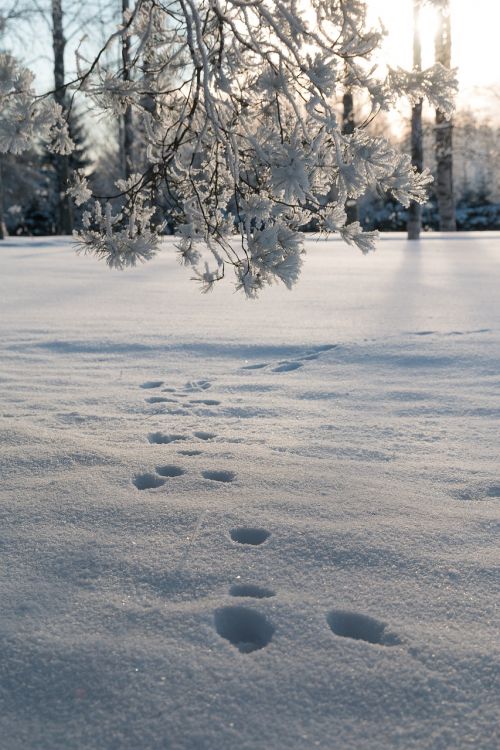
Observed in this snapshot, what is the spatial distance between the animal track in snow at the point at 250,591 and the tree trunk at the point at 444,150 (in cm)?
Result: 1339

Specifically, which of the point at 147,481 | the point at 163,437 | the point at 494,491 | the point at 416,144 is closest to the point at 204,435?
the point at 163,437

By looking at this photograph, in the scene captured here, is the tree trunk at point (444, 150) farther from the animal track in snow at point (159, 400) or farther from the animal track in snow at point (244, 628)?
the animal track in snow at point (244, 628)

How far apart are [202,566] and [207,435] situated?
1.13 m

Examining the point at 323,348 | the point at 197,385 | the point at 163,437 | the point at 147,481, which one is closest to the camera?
the point at 147,481

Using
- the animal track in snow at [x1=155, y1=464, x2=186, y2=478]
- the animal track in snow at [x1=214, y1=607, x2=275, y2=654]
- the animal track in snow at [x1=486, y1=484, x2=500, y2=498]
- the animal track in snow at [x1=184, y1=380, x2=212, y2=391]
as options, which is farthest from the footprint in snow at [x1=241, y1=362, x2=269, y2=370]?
the animal track in snow at [x1=214, y1=607, x2=275, y2=654]

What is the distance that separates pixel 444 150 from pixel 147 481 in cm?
1551

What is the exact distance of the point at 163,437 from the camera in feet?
9.71

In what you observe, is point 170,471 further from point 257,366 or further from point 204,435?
point 257,366

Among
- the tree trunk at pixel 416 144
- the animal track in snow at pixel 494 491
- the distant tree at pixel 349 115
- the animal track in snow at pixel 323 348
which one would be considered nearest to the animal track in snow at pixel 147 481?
the animal track in snow at pixel 494 491

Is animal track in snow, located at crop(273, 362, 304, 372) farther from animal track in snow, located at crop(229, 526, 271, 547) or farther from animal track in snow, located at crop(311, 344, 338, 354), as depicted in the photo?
animal track in snow, located at crop(229, 526, 271, 547)

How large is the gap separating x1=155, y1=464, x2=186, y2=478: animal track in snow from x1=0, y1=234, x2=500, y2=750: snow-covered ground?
0.04ft

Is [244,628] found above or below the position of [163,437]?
below

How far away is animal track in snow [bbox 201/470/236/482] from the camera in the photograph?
2.50 meters

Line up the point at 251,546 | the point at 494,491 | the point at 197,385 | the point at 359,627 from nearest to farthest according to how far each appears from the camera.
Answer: the point at 359,627
the point at 251,546
the point at 494,491
the point at 197,385
